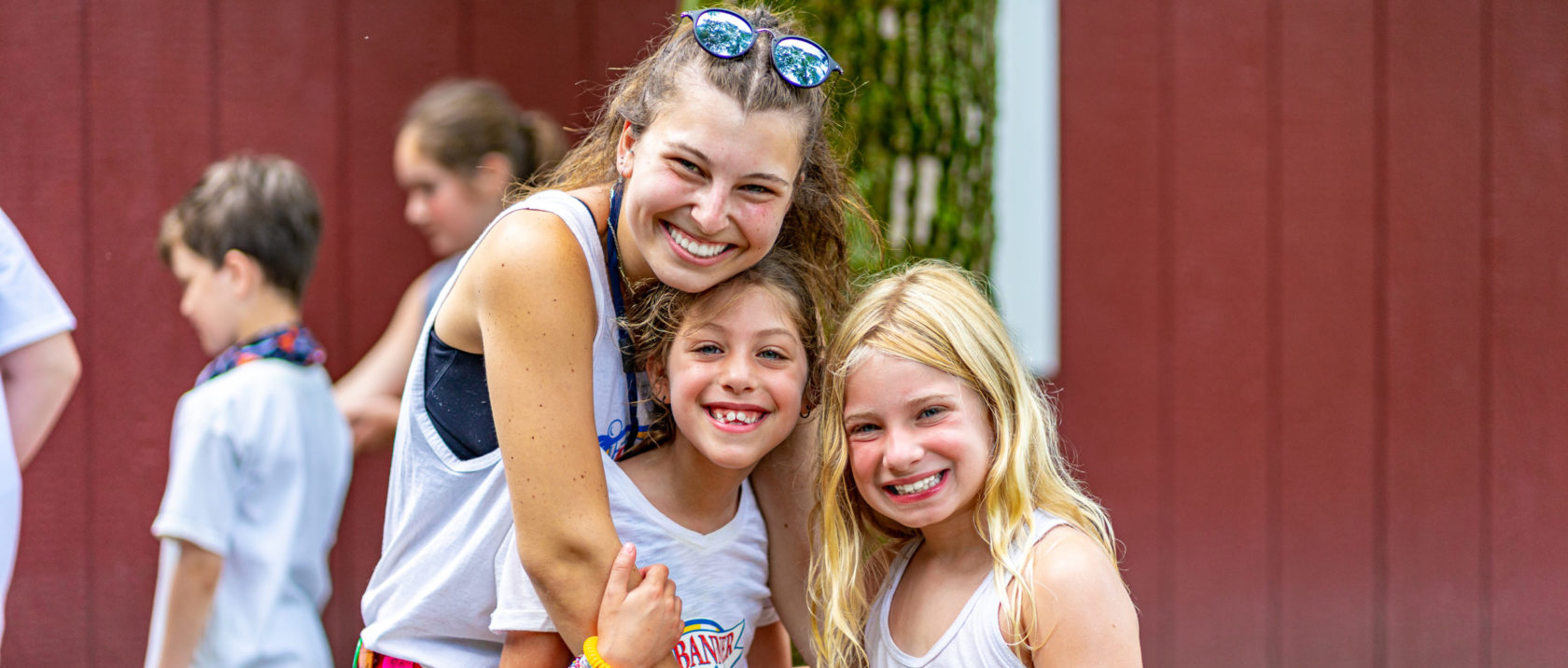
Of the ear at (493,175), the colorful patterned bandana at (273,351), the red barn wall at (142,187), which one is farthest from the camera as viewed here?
the red barn wall at (142,187)

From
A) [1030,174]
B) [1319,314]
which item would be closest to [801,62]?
[1030,174]

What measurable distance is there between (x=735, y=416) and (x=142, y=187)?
2.10 m

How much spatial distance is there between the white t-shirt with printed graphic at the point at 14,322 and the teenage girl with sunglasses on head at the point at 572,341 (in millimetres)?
753

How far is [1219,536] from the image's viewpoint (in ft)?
12.2

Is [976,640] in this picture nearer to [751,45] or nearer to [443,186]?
[751,45]

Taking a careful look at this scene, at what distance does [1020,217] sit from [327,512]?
6.53 ft

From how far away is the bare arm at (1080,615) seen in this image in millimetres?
1496

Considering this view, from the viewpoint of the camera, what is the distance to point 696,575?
5.56ft

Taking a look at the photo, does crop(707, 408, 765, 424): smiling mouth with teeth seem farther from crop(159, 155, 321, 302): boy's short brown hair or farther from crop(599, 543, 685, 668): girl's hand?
crop(159, 155, 321, 302): boy's short brown hair

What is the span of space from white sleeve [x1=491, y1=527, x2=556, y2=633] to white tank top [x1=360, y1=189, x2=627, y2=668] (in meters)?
0.02

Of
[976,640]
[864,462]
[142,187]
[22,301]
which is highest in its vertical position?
[142,187]

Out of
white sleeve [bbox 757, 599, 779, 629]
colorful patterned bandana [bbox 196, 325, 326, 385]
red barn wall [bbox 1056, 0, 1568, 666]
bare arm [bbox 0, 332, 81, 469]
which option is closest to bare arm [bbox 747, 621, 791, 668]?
white sleeve [bbox 757, 599, 779, 629]

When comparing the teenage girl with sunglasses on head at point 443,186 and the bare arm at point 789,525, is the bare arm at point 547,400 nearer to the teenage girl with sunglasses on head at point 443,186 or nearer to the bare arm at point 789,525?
the bare arm at point 789,525

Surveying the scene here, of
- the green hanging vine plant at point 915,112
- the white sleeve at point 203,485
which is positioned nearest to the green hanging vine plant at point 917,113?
the green hanging vine plant at point 915,112
